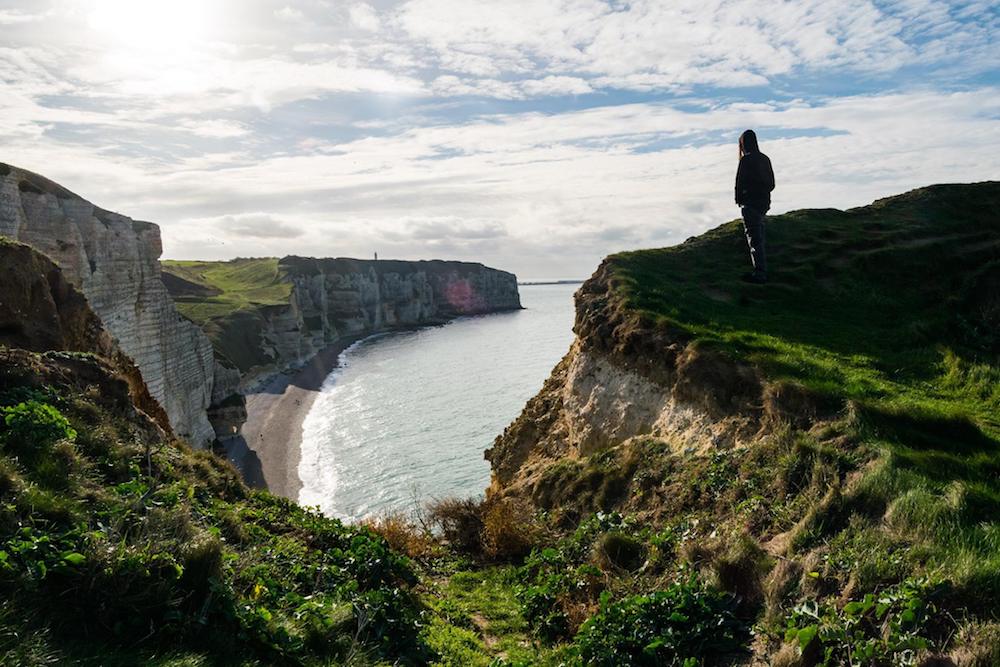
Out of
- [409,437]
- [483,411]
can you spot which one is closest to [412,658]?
[409,437]

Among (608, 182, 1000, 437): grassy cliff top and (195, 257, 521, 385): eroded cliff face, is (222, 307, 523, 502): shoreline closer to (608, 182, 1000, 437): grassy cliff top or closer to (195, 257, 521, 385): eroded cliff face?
(195, 257, 521, 385): eroded cliff face

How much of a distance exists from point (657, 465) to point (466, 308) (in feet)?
609

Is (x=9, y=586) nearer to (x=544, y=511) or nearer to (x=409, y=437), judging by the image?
(x=544, y=511)

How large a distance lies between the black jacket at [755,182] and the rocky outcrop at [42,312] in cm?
2071

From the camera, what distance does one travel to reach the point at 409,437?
5175 cm

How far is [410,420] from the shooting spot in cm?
5747

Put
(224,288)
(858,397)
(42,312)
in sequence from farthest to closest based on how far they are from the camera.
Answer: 1. (224,288)
2. (42,312)
3. (858,397)

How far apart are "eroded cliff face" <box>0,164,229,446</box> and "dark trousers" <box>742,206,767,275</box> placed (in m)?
26.3

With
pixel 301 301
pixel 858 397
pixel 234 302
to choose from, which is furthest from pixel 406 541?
pixel 301 301

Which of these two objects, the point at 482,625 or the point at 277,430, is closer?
the point at 482,625

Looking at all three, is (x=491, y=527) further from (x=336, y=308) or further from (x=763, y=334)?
(x=336, y=308)

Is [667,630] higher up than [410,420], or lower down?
higher up

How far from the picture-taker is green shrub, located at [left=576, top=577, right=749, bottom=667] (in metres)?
7.48

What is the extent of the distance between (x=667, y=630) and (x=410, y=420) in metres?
51.1
